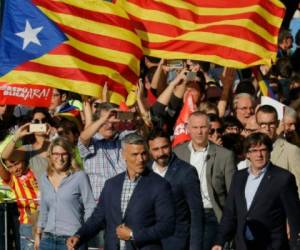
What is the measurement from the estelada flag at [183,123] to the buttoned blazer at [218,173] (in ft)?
3.68

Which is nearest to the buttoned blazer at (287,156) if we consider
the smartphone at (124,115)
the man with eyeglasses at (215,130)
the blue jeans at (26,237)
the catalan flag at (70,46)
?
the man with eyeglasses at (215,130)

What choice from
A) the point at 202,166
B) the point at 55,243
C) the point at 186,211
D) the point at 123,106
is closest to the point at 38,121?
the point at 123,106

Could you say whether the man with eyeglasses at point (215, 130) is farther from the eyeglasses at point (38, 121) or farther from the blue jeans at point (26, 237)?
the blue jeans at point (26, 237)

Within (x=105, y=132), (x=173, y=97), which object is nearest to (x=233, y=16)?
(x=173, y=97)

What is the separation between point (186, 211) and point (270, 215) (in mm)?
970

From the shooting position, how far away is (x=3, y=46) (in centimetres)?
1705

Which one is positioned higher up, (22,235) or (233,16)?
(233,16)

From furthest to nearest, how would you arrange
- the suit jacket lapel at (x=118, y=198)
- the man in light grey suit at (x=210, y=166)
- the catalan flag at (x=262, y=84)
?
the catalan flag at (x=262, y=84)
the man in light grey suit at (x=210, y=166)
the suit jacket lapel at (x=118, y=198)

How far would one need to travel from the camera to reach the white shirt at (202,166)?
16.0 metres

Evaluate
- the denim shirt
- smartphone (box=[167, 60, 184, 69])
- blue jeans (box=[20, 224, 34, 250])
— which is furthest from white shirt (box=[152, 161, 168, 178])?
smartphone (box=[167, 60, 184, 69])

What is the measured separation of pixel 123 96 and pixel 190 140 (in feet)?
4.20

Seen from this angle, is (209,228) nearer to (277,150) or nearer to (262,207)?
(277,150)

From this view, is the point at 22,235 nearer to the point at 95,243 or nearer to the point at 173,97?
the point at 95,243

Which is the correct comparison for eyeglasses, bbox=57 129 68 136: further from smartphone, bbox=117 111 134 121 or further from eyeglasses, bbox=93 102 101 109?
smartphone, bbox=117 111 134 121
